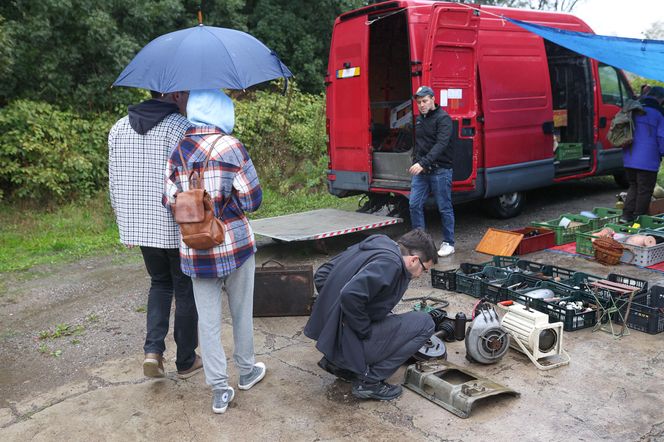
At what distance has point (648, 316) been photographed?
4.57 metres

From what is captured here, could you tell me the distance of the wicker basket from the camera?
20.6ft

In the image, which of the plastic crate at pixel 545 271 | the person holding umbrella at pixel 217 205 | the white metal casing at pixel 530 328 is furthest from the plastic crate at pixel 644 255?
the person holding umbrella at pixel 217 205

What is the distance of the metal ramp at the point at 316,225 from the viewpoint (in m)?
6.63

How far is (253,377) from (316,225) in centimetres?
342

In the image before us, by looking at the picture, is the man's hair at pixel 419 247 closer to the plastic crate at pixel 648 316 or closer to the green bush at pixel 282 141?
the plastic crate at pixel 648 316

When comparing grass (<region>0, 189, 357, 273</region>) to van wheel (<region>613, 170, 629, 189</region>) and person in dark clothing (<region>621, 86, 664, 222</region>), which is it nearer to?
person in dark clothing (<region>621, 86, 664, 222</region>)

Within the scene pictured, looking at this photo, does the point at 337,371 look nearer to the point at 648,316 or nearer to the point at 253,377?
the point at 253,377

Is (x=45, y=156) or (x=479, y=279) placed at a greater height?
(x=45, y=156)

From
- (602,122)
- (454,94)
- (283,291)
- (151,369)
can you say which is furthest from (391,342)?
(602,122)

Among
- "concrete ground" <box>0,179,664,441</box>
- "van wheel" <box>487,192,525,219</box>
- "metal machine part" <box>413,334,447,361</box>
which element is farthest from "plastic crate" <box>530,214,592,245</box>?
"metal machine part" <box>413,334,447,361</box>

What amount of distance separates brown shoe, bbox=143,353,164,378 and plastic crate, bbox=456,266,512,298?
2889 mm

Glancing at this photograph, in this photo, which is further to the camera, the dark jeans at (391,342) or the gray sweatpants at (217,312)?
the dark jeans at (391,342)

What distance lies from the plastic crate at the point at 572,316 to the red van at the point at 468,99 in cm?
278

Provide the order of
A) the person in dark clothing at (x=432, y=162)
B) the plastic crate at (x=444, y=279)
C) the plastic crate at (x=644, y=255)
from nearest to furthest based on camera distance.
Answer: the plastic crate at (x=444, y=279), the plastic crate at (x=644, y=255), the person in dark clothing at (x=432, y=162)
